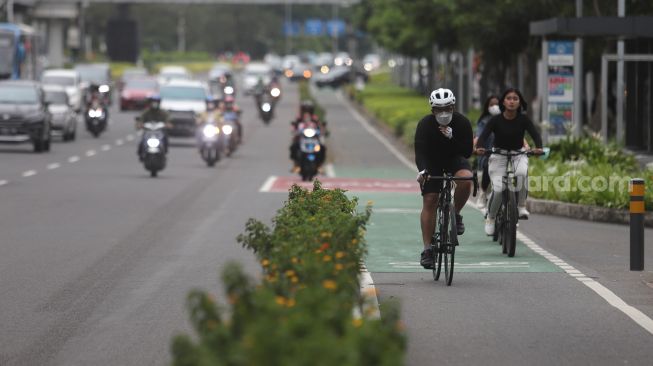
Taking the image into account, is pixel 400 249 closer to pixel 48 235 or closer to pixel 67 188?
pixel 48 235

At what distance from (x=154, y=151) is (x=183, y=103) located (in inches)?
623

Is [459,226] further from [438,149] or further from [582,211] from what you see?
[582,211]

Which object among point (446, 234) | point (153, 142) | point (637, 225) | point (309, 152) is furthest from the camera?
point (153, 142)

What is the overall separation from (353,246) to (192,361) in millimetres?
4516

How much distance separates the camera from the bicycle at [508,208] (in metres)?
15.8

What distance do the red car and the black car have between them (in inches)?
1105

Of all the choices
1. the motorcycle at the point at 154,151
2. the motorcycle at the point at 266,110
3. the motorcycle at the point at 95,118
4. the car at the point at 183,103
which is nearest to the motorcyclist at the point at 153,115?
→ the motorcycle at the point at 154,151

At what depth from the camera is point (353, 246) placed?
10117 mm

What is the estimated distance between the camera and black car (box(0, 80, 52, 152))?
1513 inches

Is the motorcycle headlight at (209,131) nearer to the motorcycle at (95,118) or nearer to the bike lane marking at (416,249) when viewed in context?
the bike lane marking at (416,249)

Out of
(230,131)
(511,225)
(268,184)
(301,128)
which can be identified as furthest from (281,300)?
(230,131)

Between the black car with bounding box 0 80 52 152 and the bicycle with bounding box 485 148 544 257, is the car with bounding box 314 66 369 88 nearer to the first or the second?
the black car with bounding box 0 80 52 152

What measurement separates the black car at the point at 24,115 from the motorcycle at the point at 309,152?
1097 centimetres

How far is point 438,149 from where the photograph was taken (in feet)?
45.7
